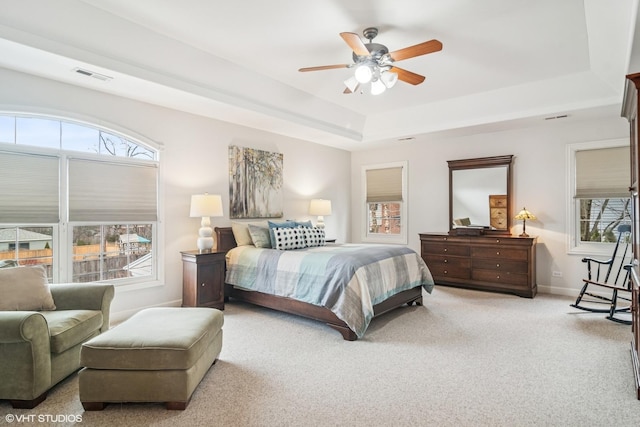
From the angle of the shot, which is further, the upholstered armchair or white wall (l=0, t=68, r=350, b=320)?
white wall (l=0, t=68, r=350, b=320)

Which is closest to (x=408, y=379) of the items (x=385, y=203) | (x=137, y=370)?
(x=137, y=370)

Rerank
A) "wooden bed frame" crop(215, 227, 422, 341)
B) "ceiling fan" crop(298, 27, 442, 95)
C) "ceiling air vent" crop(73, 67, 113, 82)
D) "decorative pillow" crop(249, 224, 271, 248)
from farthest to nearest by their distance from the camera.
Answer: "decorative pillow" crop(249, 224, 271, 248) → "wooden bed frame" crop(215, 227, 422, 341) → "ceiling air vent" crop(73, 67, 113, 82) → "ceiling fan" crop(298, 27, 442, 95)

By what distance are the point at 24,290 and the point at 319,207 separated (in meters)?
4.19

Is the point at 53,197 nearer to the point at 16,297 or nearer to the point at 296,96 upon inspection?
the point at 16,297

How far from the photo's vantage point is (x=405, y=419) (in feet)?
6.76

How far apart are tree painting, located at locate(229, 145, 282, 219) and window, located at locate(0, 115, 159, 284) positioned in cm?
112


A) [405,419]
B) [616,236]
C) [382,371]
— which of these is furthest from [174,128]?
[616,236]

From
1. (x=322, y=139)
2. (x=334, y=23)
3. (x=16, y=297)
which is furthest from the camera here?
(x=322, y=139)

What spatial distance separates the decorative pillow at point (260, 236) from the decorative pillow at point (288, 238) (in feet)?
0.51

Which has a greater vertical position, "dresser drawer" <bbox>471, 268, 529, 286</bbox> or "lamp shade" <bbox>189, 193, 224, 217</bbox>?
"lamp shade" <bbox>189, 193, 224, 217</bbox>

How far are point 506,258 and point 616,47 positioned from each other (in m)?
2.84

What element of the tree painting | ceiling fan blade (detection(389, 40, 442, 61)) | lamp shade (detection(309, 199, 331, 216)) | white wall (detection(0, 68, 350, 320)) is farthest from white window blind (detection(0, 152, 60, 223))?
lamp shade (detection(309, 199, 331, 216))

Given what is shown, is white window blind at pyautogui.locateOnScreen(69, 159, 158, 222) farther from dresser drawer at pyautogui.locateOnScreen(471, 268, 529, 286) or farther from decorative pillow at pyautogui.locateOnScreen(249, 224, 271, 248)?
dresser drawer at pyautogui.locateOnScreen(471, 268, 529, 286)

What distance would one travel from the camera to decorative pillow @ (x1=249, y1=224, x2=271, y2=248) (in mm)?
4586
